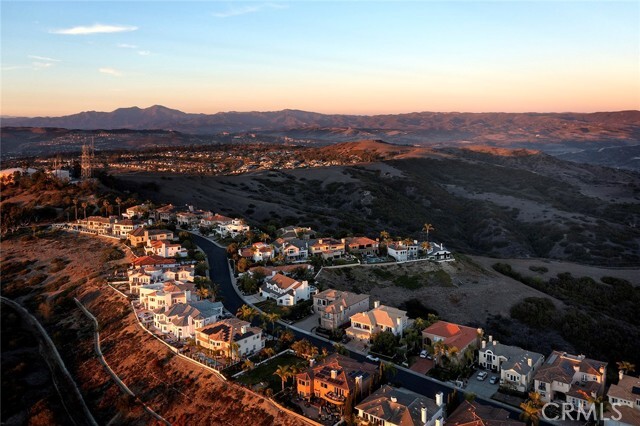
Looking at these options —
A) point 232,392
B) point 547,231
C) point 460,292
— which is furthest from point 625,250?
point 232,392

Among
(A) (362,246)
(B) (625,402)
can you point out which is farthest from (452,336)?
(A) (362,246)

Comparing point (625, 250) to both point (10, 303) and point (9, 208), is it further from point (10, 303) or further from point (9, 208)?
point (9, 208)

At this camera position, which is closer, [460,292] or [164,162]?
[460,292]

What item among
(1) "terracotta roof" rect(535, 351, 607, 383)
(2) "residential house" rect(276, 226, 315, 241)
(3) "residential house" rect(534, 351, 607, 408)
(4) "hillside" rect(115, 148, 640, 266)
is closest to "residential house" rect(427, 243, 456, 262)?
(4) "hillside" rect(115, 148, 640, 266)

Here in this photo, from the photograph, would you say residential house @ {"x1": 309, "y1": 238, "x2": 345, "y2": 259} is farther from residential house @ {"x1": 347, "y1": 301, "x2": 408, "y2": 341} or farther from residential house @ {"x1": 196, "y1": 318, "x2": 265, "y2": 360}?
residential house @ {"x1": 196, "y1": 318, "x2": 265, "y2": 360}

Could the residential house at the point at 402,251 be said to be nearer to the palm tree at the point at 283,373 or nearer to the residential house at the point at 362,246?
the residential house at the point at 362,246

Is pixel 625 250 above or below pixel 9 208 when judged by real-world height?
below
